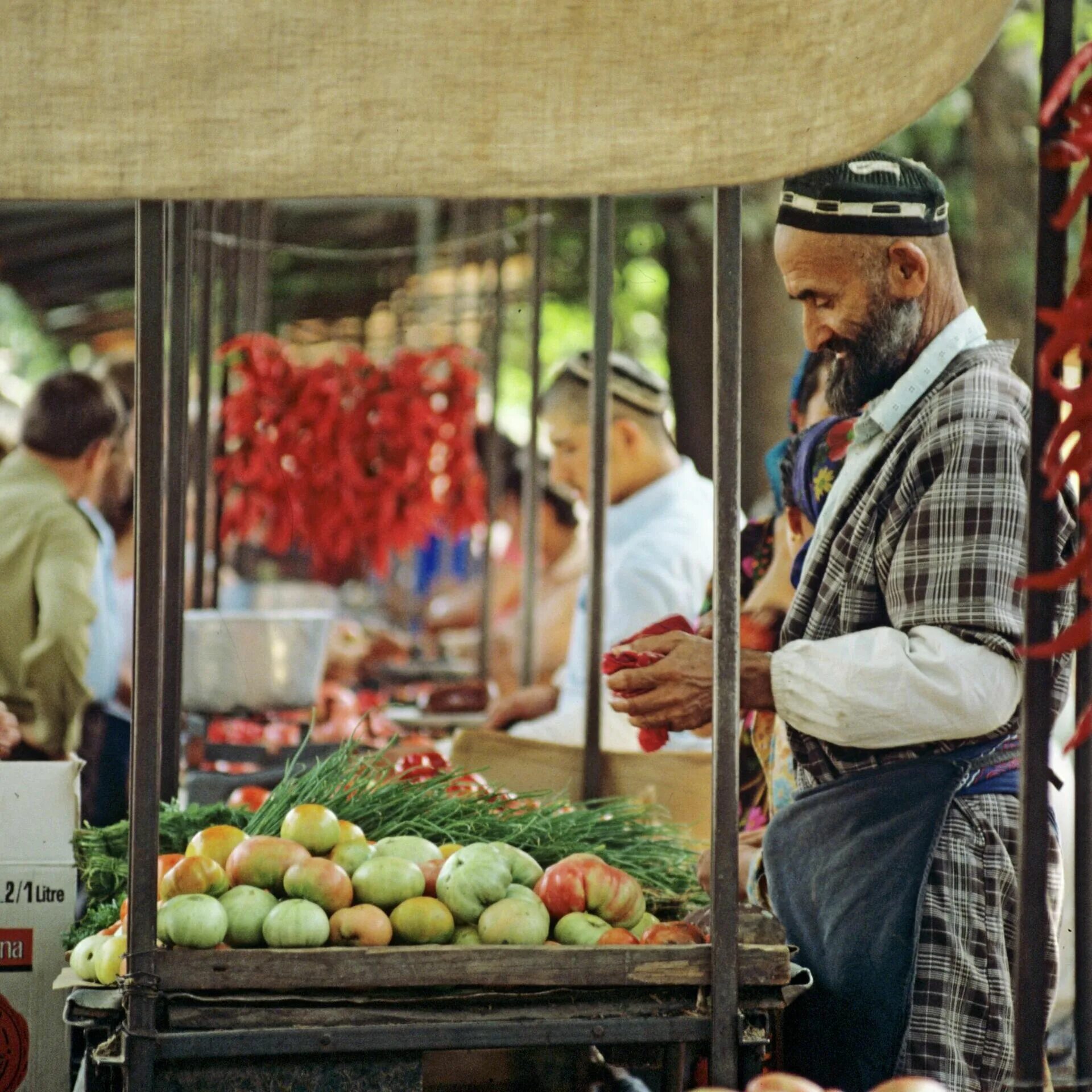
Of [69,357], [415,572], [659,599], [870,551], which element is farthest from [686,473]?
[69,357]

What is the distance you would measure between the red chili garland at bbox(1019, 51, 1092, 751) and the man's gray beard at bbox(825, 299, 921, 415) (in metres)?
0.91

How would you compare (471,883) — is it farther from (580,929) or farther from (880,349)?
(880,349)

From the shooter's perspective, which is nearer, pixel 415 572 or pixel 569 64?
pixel 569 64

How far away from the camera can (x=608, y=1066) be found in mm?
2062

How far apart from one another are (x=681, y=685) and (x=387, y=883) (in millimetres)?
537

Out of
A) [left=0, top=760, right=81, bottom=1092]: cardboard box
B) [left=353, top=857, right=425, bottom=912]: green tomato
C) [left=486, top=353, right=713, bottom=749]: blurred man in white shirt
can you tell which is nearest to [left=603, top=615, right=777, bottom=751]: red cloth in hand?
[left=353, top=857, right=425, bottom=912]: green tomato

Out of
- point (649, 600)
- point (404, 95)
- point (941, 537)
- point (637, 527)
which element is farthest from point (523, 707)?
point (404, 95)

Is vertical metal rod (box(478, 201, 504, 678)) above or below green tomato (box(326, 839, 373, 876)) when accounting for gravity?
above

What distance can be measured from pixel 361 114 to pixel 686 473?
2.65 metres

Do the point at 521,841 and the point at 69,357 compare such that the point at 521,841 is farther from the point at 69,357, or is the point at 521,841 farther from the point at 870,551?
the point at 69,357

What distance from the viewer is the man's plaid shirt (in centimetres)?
211

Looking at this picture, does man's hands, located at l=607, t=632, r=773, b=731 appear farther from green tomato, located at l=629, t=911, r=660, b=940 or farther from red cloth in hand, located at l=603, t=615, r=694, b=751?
green tomato, located at l=629, t=911, r=660, b=940

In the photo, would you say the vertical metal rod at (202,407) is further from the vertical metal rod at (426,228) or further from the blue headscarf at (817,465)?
the vertical metal rod at (426,228)

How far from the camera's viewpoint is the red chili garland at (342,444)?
214 inches
